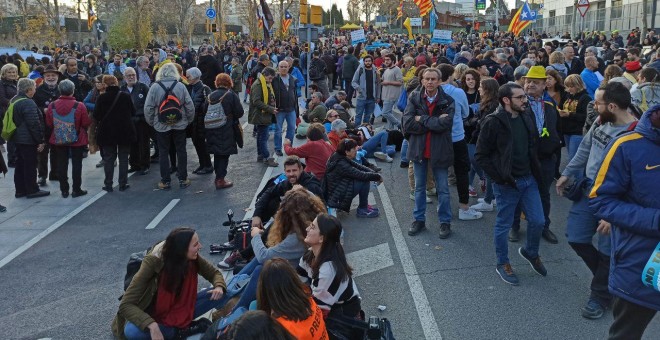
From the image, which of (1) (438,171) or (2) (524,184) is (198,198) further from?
(2) (524,184)

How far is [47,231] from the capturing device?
8531mm

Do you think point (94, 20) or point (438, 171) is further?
point (94, 20)

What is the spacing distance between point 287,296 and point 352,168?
4.21 metres

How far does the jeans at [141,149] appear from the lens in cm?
1131

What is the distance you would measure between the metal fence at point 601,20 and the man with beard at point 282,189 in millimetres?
29859

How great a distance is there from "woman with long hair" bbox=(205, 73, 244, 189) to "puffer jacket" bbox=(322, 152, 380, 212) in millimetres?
2624

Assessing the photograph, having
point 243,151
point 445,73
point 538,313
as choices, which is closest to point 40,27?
point 243,151

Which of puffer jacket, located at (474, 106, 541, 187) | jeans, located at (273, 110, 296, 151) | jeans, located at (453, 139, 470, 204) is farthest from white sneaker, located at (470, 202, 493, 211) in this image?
jeans, located at (273, 110, 296, 151)

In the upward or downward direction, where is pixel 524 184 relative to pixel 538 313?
upward

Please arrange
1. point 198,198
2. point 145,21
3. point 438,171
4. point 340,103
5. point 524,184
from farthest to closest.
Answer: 1. point 145,21
2. point 340,103
3. point 198,198
4. point 438,171
5. point 524,184

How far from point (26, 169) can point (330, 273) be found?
24.0 ft

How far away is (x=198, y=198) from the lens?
32.4 ft

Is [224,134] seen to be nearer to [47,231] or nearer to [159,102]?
[159,102]

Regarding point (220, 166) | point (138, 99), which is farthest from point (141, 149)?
point (220, 166)
